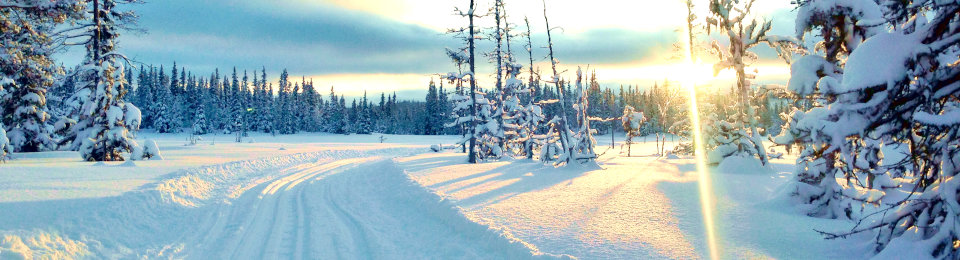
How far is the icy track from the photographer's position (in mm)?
6664

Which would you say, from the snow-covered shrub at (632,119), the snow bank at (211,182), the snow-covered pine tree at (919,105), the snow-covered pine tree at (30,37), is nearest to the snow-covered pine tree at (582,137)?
the snow bank at (211,182)

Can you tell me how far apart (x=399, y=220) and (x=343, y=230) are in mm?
1289

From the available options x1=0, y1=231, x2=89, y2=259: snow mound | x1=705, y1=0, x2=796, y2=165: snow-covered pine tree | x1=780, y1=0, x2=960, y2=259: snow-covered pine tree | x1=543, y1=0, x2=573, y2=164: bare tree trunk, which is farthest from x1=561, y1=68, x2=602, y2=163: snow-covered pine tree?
x1=0, y1=231, x2=89, y2=259: snow mound

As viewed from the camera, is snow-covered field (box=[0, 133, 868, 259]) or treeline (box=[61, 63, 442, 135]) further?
treeline (box=[61, 63, 442, 135])

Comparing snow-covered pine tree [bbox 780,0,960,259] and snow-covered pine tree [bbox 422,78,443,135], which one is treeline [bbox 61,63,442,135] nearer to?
snow-covered pine tree [bbox 422,78,443,135]

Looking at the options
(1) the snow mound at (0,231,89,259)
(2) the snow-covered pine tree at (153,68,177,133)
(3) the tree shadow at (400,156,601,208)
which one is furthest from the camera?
(2) the snow-covered pine tree at (153,68,177,133)

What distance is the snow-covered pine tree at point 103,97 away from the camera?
18.9 m

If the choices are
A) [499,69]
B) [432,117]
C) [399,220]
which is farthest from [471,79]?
[432,117]

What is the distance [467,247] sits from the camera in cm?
690

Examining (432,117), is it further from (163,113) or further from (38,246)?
(38,246)

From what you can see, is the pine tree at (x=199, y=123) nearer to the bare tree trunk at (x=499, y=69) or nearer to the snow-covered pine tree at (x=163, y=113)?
the snow-covered pine tree at (x=163, y=113)

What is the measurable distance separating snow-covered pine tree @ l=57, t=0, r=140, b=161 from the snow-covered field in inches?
268

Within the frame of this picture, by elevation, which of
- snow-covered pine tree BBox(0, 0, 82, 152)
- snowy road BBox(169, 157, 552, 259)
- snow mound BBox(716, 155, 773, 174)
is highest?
snow-covered pine tree BBox(0, 0, 82, 152)

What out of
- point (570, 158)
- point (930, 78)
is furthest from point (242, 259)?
point (570, 158)
